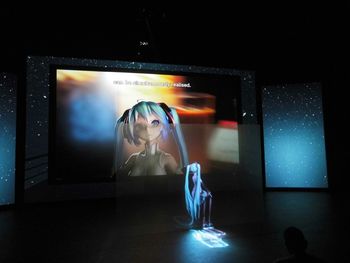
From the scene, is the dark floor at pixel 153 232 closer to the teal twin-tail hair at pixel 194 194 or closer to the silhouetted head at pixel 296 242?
the teal twin-tail hair at pixel 194 194

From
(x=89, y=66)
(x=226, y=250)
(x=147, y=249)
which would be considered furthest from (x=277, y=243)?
(x=89, y=66)

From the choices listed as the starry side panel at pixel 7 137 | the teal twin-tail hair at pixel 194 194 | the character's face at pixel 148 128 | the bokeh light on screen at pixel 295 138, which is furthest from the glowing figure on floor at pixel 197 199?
the bokeh light on screen at pixel 295 138

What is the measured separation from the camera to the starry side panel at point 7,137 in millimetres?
5016

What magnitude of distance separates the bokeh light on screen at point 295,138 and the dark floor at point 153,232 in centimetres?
120

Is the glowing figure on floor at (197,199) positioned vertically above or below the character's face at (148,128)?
below

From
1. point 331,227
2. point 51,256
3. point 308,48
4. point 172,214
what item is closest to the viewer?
point 51,256

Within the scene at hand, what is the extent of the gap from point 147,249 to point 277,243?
131 cm

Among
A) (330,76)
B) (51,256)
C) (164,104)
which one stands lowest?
(51,256)

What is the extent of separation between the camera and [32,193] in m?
5.36

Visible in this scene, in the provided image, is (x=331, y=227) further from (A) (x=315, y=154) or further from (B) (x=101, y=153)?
(B) (x=101, y=153)

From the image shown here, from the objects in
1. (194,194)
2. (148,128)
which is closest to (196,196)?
(194,194)

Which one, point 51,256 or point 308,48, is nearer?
point 51,256

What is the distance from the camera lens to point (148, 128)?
552 cm

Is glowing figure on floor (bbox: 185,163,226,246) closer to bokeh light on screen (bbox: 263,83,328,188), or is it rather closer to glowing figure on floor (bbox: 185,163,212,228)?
glowing figure on floor (bbox: 185,163,212,228)
